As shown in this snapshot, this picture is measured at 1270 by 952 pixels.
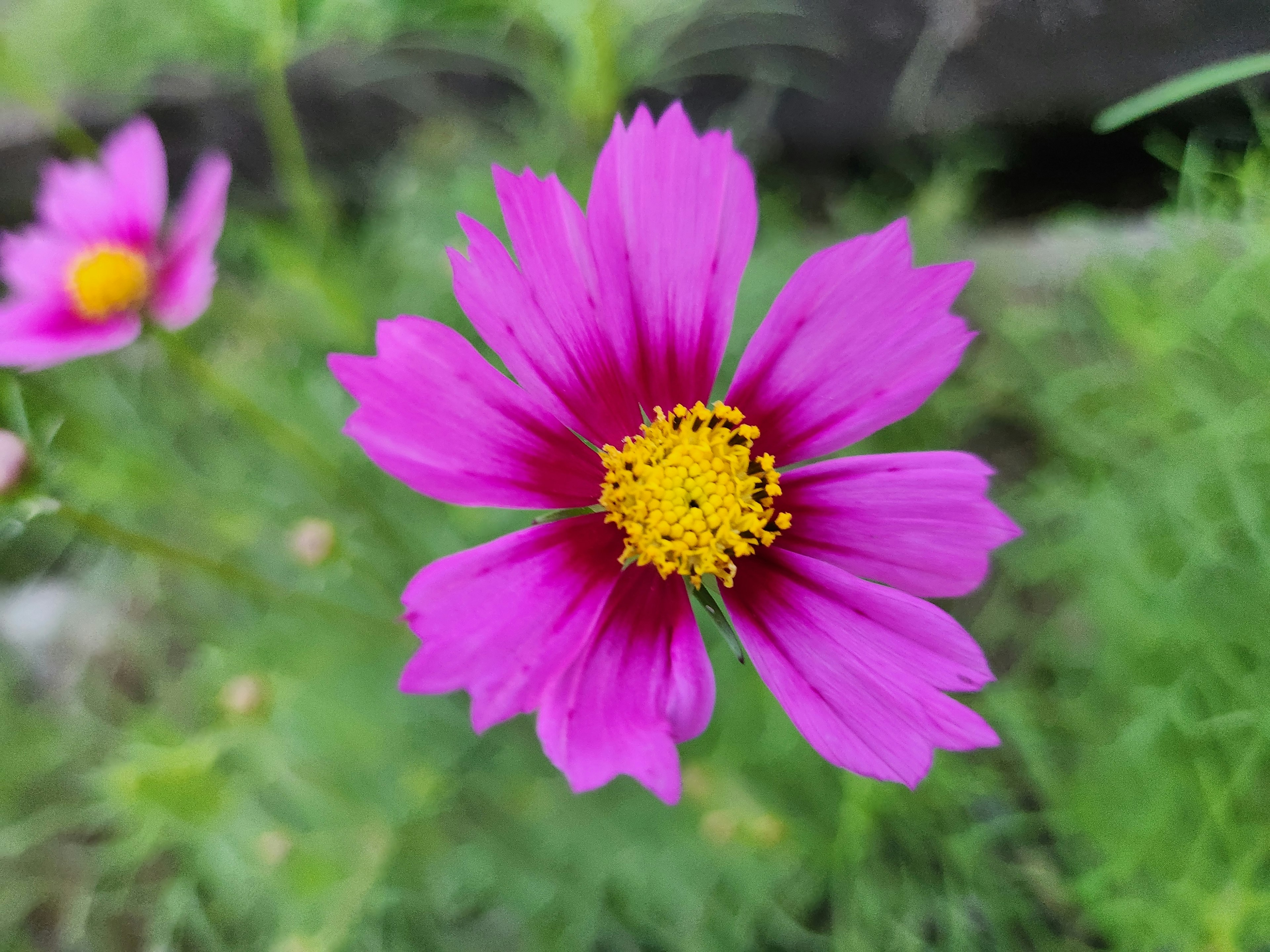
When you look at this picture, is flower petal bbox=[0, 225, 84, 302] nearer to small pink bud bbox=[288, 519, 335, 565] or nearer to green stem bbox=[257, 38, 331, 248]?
green stem bbox=[257, 38, 331, 248]

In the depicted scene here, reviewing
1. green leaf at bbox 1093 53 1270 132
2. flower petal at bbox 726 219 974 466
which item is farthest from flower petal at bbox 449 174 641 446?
green leaf at bbox 1093 53 1270 132

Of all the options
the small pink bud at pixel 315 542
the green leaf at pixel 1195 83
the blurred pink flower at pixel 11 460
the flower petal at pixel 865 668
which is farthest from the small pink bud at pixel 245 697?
the green leaf at pixel 1195 83

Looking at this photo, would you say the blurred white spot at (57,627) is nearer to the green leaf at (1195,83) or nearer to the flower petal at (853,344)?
the flower petal at (853,344)

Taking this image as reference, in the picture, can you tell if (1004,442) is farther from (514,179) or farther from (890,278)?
(514,179)

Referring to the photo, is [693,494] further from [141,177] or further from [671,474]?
[141,177]

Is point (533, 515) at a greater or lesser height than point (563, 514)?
lesser

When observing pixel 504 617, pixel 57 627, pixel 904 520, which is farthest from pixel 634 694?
pixel 57 627
